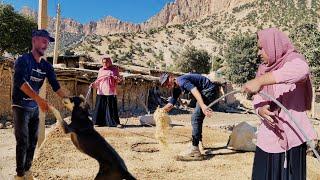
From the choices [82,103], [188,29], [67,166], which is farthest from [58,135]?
[188,29]

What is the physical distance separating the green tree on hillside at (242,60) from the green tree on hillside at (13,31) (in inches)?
Result: 864

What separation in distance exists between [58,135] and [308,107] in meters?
6.34

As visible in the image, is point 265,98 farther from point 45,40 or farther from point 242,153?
point 242,153

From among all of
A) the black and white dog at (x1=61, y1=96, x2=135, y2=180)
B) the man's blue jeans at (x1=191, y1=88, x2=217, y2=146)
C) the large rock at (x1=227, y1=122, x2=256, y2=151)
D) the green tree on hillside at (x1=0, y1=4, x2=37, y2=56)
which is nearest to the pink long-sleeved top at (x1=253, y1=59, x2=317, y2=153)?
the black and white dog at (x1=61, y1=96, x2=135, y2=180)

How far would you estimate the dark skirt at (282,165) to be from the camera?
412 cm

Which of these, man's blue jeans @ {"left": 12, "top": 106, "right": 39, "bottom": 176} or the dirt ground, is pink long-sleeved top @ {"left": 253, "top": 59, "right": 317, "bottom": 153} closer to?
the dirt ground

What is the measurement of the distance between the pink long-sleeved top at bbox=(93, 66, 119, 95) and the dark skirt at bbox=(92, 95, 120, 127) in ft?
0.58

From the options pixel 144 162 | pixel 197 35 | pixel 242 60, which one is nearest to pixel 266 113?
pixel 144 162

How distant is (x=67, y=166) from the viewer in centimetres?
704

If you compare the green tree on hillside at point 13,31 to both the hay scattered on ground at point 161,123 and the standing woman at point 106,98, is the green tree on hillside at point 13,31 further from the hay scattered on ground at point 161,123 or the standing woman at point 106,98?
the hay scattered on ground at point 161,123

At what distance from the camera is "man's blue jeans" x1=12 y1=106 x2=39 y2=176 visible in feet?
17.3

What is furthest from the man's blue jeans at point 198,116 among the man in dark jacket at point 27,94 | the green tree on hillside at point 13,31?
the green tree on hillside at point 13,31

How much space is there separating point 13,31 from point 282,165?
44873 mm

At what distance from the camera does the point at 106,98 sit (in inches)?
483
